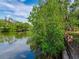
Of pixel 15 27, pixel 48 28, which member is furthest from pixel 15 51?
pixel 15 27

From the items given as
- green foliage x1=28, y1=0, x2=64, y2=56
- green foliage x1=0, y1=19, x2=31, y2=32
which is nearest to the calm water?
green foliage x1=28, y1=0, x2=64, y2=56

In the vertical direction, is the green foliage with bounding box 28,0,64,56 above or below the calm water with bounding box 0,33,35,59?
above

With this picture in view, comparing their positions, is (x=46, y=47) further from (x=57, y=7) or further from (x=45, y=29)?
(x=57, y=7)

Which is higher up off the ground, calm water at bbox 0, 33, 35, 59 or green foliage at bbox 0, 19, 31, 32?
green foliage at bbox 0, 19, 31, 32

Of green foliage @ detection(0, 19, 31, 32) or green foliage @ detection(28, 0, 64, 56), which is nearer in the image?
green foliage @ detection(28, 0, 64, 56)

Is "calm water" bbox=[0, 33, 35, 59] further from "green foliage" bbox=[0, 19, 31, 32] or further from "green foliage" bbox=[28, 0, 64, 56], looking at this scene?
"green foliage" bbox=[0, 19, 31, 32]

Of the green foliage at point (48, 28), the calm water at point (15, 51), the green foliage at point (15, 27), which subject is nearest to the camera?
the green foliage at point (48, 28)

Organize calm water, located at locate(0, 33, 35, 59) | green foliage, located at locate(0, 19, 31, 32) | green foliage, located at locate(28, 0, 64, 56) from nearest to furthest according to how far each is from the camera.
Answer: green foliage, located at locate(28, 0, 64, 56) < calm water, located at locate(0, 33, 35, 59) < green foliage, located at locate(0, 19, 31, 32)

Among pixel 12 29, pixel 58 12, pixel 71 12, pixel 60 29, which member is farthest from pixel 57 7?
pixel 12 29

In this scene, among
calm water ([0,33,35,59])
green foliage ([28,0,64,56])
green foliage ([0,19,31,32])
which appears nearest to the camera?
green foliage ([28,0,64,56])

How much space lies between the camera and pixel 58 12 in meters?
11.6

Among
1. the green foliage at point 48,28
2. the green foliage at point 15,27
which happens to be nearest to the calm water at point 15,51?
the green foliage at point 48,28

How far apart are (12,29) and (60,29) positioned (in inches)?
2472

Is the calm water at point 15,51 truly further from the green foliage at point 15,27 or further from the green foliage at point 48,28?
the green foliage at point 15,27
